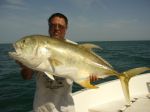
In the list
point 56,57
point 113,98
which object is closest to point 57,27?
point 56,57

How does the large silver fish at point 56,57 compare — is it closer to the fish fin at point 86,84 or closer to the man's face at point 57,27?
the fish fin at point 86,84

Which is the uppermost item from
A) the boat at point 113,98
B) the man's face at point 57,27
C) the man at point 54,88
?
the man's face at point 57,27

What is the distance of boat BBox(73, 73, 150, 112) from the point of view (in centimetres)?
563

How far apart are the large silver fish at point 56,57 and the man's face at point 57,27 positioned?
0.45 meters

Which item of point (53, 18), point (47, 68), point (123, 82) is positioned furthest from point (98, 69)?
point (53, 18)

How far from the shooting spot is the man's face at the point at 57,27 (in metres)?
3.39

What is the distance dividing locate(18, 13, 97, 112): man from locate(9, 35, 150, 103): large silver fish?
1.65 ft

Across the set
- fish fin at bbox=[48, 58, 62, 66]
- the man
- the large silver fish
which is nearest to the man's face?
the man

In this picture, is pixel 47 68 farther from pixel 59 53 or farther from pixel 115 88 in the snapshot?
pixel 115 88

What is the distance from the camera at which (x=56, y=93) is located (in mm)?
3521

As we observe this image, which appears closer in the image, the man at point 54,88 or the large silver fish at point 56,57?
the large silver fish at point 56,57

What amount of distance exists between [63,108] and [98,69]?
2.80ft

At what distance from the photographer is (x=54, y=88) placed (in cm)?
350

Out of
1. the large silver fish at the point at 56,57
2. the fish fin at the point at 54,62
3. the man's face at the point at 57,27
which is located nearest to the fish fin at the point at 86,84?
the large silver fish at the point at 56,57
